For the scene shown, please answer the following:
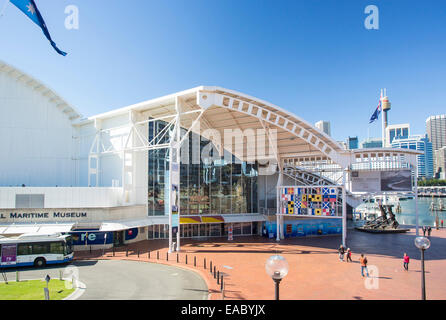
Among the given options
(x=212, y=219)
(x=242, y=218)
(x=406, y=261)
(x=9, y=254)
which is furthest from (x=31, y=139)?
(x=406, y=261)

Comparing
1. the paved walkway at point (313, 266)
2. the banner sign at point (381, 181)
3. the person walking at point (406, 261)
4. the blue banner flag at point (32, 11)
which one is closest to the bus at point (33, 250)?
the paved walkway at point (313, 266)

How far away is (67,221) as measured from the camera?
26.1m

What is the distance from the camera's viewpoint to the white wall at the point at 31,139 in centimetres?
3112

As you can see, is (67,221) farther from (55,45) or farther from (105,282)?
(55,45)

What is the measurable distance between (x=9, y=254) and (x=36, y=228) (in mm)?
5262

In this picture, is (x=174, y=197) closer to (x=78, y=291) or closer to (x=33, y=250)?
(x=33, y=250)

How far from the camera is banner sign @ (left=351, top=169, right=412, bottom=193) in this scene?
116 ft

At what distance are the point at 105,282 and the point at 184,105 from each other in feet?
59.3

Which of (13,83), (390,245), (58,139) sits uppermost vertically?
(13,83)

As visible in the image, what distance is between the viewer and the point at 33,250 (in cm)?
1984

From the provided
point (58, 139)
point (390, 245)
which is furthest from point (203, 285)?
point (58, 139)

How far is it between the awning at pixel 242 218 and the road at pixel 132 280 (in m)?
14.2

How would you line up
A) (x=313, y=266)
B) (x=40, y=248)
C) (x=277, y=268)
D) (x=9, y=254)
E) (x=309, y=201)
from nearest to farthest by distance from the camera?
(x=277, y=268) < (x=9, y=254) < (x=40, y=248) < (x=313, y=266) < (x=309, y=201)

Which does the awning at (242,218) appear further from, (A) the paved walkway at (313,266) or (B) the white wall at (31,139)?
(B) the white wall at (31,139)
